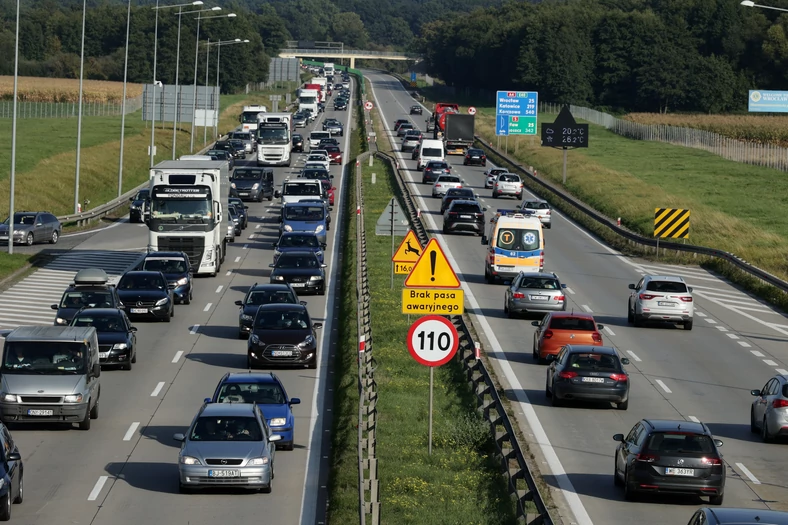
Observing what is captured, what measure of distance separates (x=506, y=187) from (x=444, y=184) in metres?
3.54

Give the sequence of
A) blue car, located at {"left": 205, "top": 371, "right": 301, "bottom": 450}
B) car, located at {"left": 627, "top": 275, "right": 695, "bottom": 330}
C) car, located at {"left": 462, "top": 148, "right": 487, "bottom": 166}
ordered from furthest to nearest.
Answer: car, located at {"left": 462, "top": 148, "right": 487, "bottom": 166} → car, located at {"left": 627, "top": 275, "right": 695, "bottom": 330} → blue car, located at {"left": 205, "top": 371, "right": 301, "bottom": 450}

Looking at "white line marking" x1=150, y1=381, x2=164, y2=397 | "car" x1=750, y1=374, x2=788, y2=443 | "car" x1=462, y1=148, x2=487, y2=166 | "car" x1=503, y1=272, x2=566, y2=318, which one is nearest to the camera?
"car" x1=750, y1=374, x2=788, y2=443

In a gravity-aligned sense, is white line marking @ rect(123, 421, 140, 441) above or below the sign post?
below

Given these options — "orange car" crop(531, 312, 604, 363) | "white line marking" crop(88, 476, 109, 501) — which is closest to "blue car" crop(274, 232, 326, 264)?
"orange car" crop(531, 312, 604, 363)

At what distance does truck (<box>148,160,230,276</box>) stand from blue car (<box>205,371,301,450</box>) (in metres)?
21.8

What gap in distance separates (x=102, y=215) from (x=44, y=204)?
6152mm

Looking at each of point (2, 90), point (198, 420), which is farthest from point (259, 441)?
point (2, 90)

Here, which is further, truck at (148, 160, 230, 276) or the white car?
the white car

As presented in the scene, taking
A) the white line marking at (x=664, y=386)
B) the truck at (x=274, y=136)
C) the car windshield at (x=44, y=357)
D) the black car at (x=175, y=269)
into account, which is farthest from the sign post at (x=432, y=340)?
the truck at (x=274, y=136)

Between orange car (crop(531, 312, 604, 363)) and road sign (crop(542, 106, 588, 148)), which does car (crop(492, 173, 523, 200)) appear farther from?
orange car (crop(531, 312, 604, 363))

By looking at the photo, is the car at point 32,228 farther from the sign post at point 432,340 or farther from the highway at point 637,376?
the sign post at point 432,340

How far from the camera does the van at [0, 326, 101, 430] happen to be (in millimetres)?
23750

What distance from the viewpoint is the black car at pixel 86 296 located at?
34125 mm

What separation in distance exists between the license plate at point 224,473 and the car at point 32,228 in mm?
36667
